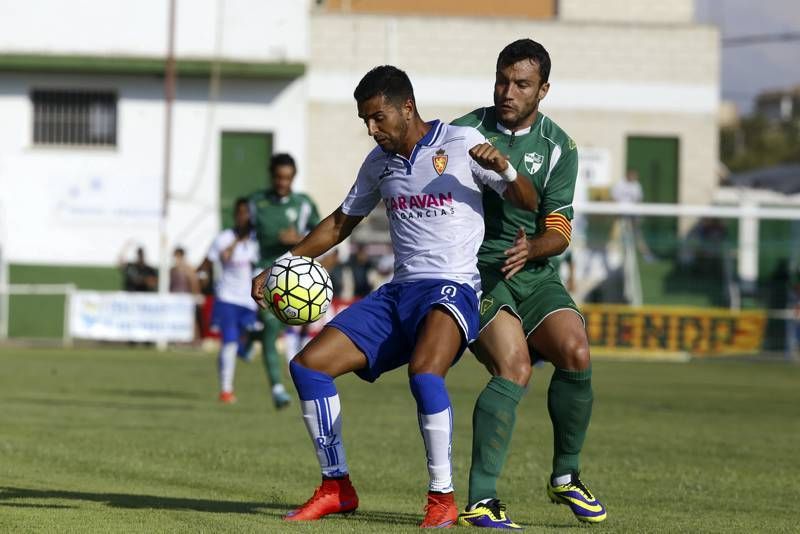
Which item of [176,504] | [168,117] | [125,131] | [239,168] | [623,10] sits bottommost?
[176,504]

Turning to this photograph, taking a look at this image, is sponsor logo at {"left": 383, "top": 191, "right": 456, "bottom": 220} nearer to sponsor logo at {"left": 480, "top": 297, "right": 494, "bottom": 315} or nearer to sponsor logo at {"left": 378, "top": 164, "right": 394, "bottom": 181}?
sponsor logo at {"left": 378, "top": 164, "right": 394, "bottom": 181}

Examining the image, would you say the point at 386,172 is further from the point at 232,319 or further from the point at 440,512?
the point at 232,319

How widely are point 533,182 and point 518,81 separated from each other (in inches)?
20.7

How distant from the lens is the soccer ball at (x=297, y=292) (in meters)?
7.68

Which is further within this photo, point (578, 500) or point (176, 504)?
point (176, 504)

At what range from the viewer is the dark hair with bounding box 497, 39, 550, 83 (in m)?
7.84

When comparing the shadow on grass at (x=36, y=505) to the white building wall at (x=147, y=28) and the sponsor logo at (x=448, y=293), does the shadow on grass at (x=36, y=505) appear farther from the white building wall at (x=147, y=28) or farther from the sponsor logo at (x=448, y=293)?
the white building wall at (x=147, y=28)

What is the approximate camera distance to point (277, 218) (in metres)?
15.5

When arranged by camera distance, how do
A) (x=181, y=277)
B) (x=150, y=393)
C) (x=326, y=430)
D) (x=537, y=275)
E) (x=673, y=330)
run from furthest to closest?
(x=181, y=277)
(x=673, y=330)
(x=150, y=393)
(x=537, y=275)
(x=326, y=430)

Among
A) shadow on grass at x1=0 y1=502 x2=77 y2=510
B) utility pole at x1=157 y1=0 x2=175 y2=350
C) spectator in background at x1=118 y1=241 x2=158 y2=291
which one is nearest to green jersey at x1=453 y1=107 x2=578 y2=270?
shadow on grass at x1=0 y1=502 x2=77 y2=510

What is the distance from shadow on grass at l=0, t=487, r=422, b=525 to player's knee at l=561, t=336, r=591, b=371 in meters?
1.10

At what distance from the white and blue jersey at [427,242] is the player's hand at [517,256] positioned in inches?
7.7

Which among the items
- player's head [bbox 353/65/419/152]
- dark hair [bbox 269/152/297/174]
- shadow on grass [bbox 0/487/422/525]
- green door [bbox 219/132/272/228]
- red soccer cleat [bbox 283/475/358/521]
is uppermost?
green door [bbox 219/132/272/228]

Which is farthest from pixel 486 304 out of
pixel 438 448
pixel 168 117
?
pixel 168 117
